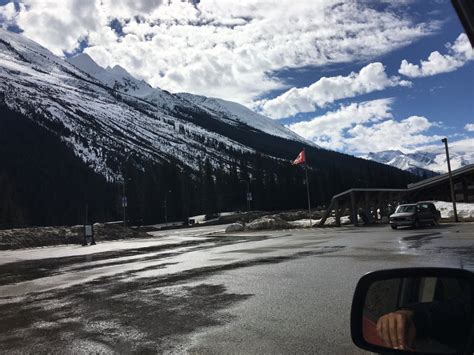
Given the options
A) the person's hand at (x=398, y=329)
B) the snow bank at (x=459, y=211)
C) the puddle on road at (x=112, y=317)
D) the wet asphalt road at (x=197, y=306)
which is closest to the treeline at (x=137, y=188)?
the snow bank at (x=459, y=211)

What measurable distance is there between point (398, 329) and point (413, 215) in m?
29.4

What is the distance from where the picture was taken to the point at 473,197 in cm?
5019

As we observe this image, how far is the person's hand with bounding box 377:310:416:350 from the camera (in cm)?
245

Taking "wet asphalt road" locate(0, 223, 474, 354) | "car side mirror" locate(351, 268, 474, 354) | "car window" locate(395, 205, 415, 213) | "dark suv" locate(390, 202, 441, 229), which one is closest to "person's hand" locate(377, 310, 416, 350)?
"car side mirror" locate(351, 268, 474, 354)

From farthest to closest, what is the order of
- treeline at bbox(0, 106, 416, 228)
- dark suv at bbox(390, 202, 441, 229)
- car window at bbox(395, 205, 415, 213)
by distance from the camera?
treeline at bbox(0, 106, 416, 228) < car window at bbox(395, 205, 415, 213) < dark suv at bbox(390, 202, 441, 229)

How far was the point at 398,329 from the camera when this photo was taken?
2539 millimetres

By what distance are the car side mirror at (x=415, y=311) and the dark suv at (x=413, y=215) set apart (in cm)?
2843

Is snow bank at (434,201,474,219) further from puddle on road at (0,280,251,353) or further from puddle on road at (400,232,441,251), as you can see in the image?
puddle on road at (0,280,251,353)

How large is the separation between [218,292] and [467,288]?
7.42 meters

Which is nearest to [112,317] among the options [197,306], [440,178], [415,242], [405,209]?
[197,306]

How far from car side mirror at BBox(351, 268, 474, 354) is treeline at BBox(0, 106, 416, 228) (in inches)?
4389

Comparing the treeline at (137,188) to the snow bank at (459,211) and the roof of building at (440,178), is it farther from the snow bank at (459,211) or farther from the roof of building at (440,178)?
the snow bank at (459,211)

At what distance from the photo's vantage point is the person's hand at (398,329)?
8.03 feet

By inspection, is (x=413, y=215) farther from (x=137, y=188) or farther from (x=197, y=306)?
(x=137, y=188)
